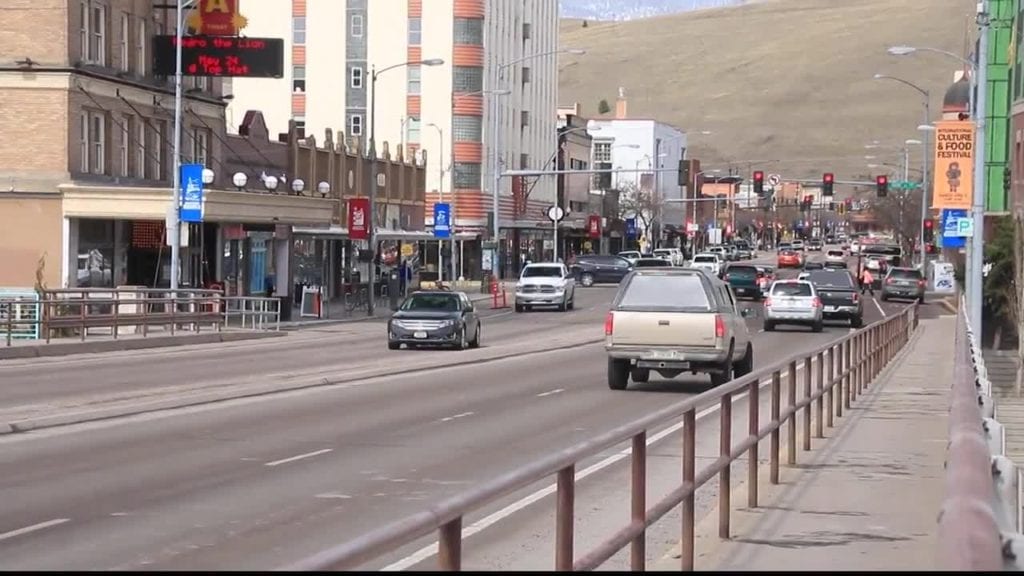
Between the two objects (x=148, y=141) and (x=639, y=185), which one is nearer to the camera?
(x=148, y=141)

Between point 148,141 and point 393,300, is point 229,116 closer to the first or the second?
point 393,300

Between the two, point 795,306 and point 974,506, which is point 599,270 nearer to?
point 795,306

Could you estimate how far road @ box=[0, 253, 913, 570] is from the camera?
476 inches

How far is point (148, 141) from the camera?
55688 mm

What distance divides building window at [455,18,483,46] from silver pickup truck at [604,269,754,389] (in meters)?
70.1

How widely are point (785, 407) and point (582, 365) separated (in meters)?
19.4

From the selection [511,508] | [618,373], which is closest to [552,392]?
[618,373]

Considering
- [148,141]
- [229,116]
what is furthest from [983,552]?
[229,116]

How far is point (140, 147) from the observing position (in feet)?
180

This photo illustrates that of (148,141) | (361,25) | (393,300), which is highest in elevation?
(361,25)

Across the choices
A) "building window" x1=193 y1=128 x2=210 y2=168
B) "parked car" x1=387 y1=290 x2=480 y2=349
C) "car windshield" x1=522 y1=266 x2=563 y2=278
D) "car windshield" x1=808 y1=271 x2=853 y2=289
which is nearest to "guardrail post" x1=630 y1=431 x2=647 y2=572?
"parked car" x1=387 y1=290 x2=480 y2=349

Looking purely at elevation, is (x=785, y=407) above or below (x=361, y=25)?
below

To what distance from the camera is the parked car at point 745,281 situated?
73.2 meters

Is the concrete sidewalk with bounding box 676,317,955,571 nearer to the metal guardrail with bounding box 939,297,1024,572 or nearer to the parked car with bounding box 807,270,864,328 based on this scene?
the metal guardrail with bounding box 939,297,1024,572
